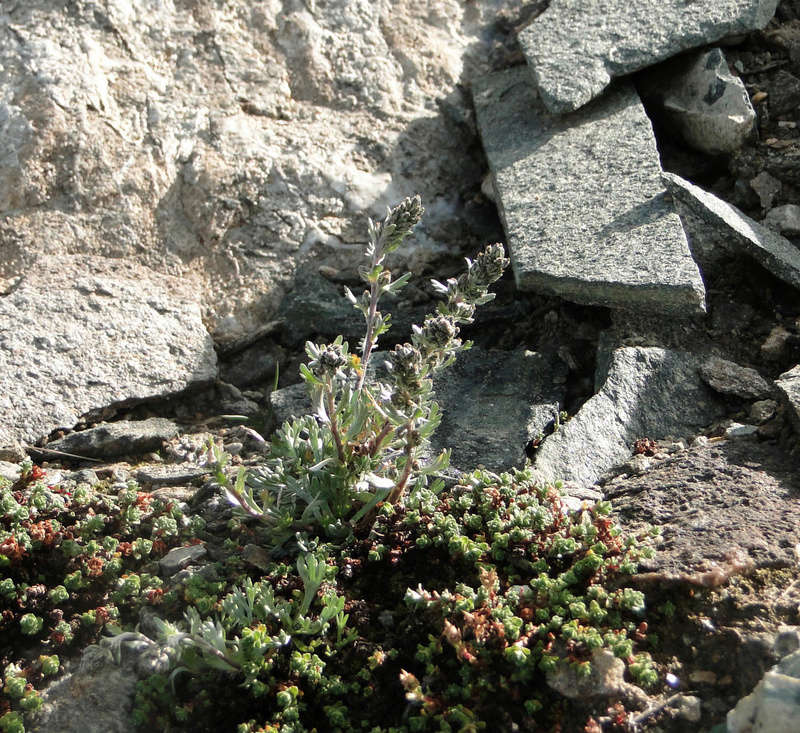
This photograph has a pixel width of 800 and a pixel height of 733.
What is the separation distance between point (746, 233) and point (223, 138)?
2710 millimetres

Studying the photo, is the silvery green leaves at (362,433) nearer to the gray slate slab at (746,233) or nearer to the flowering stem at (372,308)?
the flowering stem at (372,308)

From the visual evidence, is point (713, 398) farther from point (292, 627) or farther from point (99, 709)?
point (99, 709)

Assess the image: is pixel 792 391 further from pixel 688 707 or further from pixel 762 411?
pixel 688 707

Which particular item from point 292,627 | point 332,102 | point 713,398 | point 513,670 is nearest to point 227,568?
point 292,627

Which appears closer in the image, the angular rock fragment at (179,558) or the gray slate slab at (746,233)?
the angular rock fragment at (179,558)

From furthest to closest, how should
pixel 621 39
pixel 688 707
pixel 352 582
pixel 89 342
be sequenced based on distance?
pixel 621 39, pixel 89 342, pixel 352 582, pixel 688 707

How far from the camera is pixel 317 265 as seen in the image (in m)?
4.83

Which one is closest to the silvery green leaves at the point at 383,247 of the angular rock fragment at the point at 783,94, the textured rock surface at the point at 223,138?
the textured rock surface at the point at 223,138

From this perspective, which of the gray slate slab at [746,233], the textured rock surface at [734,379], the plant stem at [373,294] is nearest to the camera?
the plant stem at [373,294]

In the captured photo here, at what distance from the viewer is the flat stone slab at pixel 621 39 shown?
4840 mm

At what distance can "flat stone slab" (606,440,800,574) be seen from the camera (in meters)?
2.98

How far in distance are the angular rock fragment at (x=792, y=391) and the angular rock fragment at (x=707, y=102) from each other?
171 cm

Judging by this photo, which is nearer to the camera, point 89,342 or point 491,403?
point 491,403

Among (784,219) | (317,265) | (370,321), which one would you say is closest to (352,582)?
(370,321)
